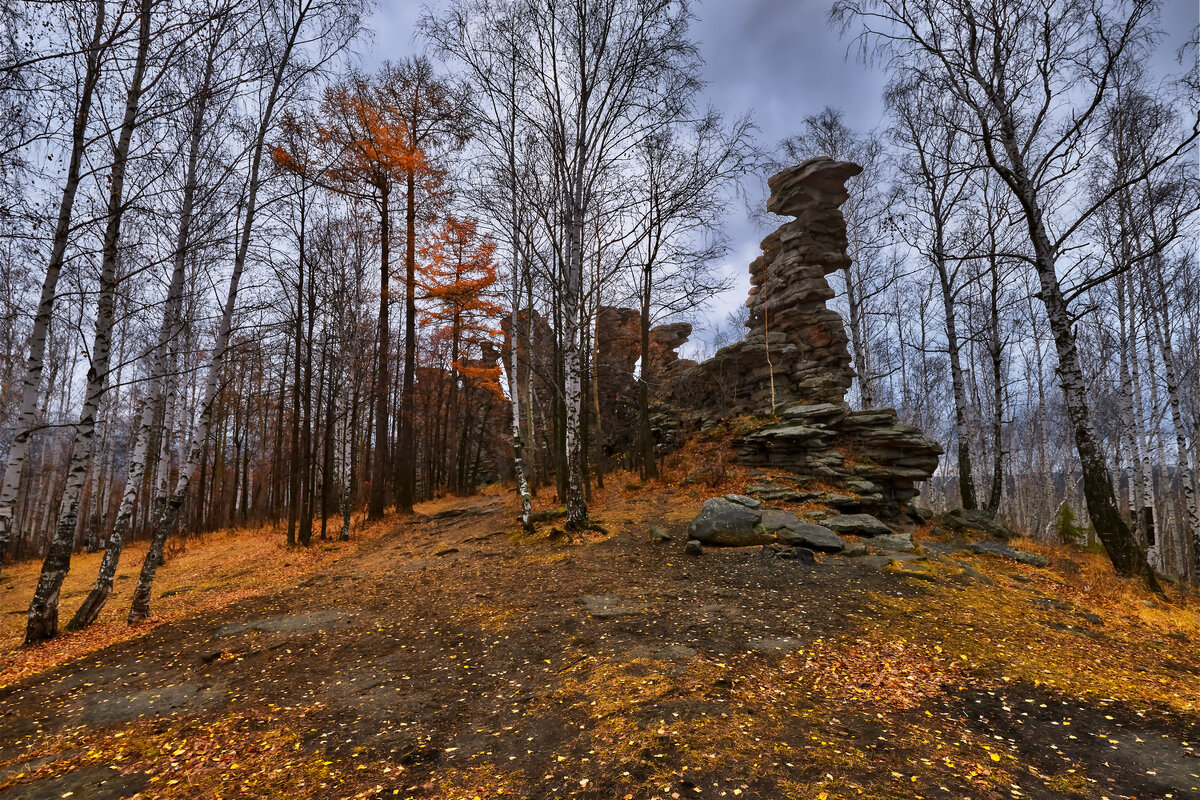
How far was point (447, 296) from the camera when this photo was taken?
19.7 meters

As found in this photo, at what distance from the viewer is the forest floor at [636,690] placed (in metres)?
3.00

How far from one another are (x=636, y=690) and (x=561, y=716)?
65cm

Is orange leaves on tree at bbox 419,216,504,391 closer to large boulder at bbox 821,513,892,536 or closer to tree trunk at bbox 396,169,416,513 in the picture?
tree trunk at bbox 396,169,416,513

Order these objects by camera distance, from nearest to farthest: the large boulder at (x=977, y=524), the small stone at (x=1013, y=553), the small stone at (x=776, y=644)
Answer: the small stone at (x=776, y=644), the small stone at (x=1013, y=553), the large boulder at (x=977, y=524)

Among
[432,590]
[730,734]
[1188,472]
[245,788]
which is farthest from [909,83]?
[245,788]

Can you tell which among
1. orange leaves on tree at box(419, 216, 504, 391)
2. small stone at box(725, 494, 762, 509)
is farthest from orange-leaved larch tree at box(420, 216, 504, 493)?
small stone at box(725, 494, 762, 509)

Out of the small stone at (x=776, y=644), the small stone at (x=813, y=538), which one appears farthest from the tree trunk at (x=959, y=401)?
the small stone at (x=776, y=644)

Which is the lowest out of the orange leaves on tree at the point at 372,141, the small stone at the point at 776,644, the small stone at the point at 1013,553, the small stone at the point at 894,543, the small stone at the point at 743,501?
the small stone at the point at 1013,553

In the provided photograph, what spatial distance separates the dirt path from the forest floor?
0.02 m

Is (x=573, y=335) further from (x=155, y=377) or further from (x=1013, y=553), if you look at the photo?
(x=1013, y=553)

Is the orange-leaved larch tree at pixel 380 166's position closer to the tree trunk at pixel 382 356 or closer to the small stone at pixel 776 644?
the tree trunk at pixel 382 356

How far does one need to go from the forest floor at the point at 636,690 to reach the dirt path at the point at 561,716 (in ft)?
0.07

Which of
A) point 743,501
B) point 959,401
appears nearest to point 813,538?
point 743,501

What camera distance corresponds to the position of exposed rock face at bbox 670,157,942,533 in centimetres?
1486
